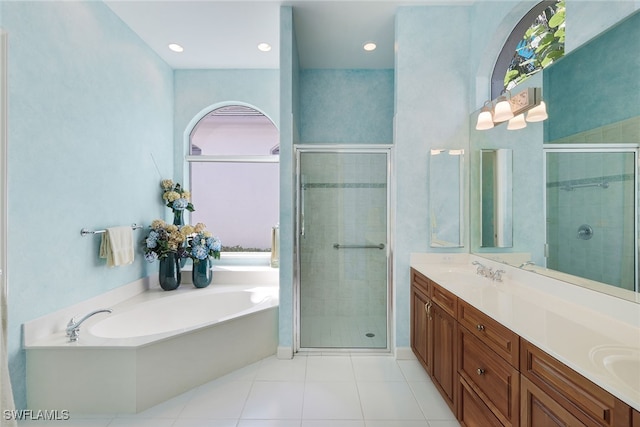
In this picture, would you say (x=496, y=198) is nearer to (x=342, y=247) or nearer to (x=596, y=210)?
(x=596, y=210)

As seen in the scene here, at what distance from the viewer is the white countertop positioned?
908mm

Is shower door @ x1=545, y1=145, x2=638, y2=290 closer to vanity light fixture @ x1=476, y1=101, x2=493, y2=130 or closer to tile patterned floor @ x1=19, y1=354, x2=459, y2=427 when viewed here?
vanity light fixture @ x1=476, y1=101, x2=493, y2=130

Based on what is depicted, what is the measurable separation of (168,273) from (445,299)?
101 inches

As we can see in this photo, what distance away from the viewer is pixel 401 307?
2631 mm

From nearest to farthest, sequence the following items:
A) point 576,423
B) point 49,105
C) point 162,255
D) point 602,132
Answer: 1. point 576,423
2. point 602,132
3. point 49,105
4. point 162,255

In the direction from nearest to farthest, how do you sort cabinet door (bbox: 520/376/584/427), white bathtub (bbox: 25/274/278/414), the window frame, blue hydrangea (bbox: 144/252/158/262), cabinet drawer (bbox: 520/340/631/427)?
cabinet drawer (bbox: 520/340/631/427)
cabinet door (bbox: 520/376/584/427)
white bathtub (bbox: 25/274/278/414)
blue hydrangea (bbox: 144/252/158/262)
the window frame

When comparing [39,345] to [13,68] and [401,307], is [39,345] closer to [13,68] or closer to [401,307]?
[13,68]

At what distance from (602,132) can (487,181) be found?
3.02 feet

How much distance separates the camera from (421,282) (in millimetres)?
2369

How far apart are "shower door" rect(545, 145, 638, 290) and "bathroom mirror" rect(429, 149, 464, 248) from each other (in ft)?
2.90

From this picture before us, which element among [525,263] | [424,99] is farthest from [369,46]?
[525,263]

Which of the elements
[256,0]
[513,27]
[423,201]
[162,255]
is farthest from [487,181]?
[162,255]

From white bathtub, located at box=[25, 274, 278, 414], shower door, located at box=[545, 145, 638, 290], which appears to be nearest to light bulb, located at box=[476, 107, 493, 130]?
shower door, located at box=[545, 145, 638, 290]

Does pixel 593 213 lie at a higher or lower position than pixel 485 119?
lower
